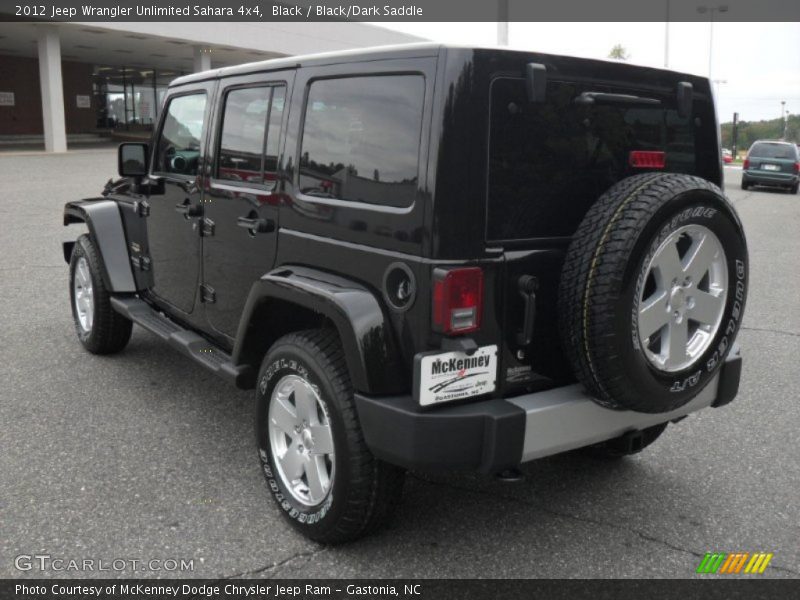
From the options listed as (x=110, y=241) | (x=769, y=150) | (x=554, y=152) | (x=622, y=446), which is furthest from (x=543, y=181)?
(x=769, y=150)

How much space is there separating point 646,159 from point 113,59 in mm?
38211

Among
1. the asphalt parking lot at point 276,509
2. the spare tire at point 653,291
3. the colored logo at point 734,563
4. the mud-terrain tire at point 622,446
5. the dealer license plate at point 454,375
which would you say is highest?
the spare tire at point 653,291

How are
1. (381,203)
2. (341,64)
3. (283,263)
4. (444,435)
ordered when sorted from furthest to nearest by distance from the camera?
(283,263)
(341,64)
(381,203)
(444,435)

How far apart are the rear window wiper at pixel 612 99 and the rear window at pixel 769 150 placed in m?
21.7

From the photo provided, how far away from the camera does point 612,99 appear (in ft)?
9.70

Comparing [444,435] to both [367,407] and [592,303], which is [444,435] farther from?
[592,303]

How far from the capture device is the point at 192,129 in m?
4.30

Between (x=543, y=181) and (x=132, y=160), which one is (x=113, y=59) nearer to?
(x=132, y=160)

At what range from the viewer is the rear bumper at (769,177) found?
22.0 meters

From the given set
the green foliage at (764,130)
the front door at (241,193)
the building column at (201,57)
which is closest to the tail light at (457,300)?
the front door at (241,193)

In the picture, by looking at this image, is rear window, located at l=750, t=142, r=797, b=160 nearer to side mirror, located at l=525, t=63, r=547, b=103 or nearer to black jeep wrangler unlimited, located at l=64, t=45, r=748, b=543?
black jeep wrangler unlimited, located at l=64, t=45, r=748, b=543

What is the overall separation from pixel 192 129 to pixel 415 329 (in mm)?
2300

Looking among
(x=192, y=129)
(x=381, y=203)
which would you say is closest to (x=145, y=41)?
(x=192, y=129)

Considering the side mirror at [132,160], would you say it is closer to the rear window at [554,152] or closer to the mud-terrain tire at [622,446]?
the rear window at [554,152]
